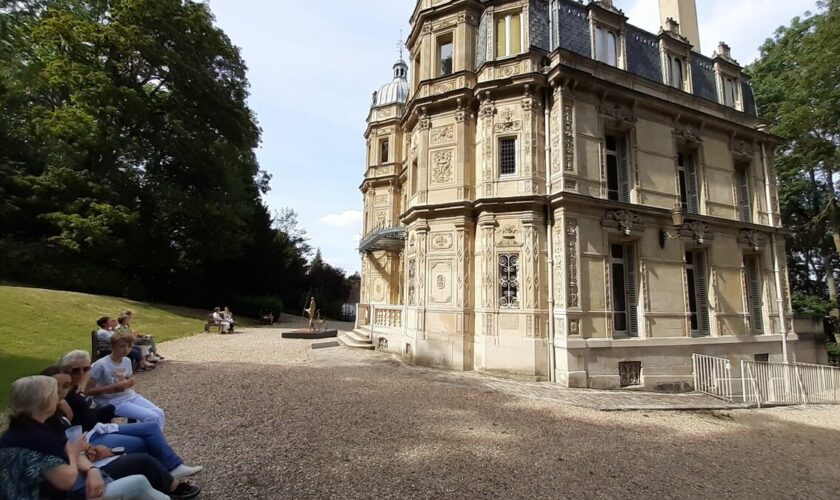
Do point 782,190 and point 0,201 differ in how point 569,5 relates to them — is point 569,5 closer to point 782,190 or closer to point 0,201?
point 782,190

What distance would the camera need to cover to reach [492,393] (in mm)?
8438

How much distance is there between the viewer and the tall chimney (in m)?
15.7

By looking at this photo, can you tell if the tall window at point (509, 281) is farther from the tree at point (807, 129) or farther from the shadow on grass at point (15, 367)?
the tree at point (807, 129)

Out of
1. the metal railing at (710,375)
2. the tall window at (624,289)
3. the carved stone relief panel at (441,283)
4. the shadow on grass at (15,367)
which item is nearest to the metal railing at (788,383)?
the metal railing at (710,375)

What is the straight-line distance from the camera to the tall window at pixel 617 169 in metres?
12.0

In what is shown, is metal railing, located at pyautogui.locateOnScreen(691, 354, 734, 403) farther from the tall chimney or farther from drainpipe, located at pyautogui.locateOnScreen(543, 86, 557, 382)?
the tall chimney

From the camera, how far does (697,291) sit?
12.5 metres

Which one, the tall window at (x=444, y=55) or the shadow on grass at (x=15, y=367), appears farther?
the tall window at (x=444, y=55)

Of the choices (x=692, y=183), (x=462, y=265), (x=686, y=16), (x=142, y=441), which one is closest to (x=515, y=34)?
(x=462, y=265)

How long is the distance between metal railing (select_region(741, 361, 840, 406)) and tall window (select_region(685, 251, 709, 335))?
7.12 ft

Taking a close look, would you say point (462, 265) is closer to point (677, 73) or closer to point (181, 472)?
point (181, 472)

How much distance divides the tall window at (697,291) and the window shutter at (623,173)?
10.5ft

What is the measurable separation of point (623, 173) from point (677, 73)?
500cm

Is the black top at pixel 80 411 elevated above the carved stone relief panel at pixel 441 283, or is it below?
below
